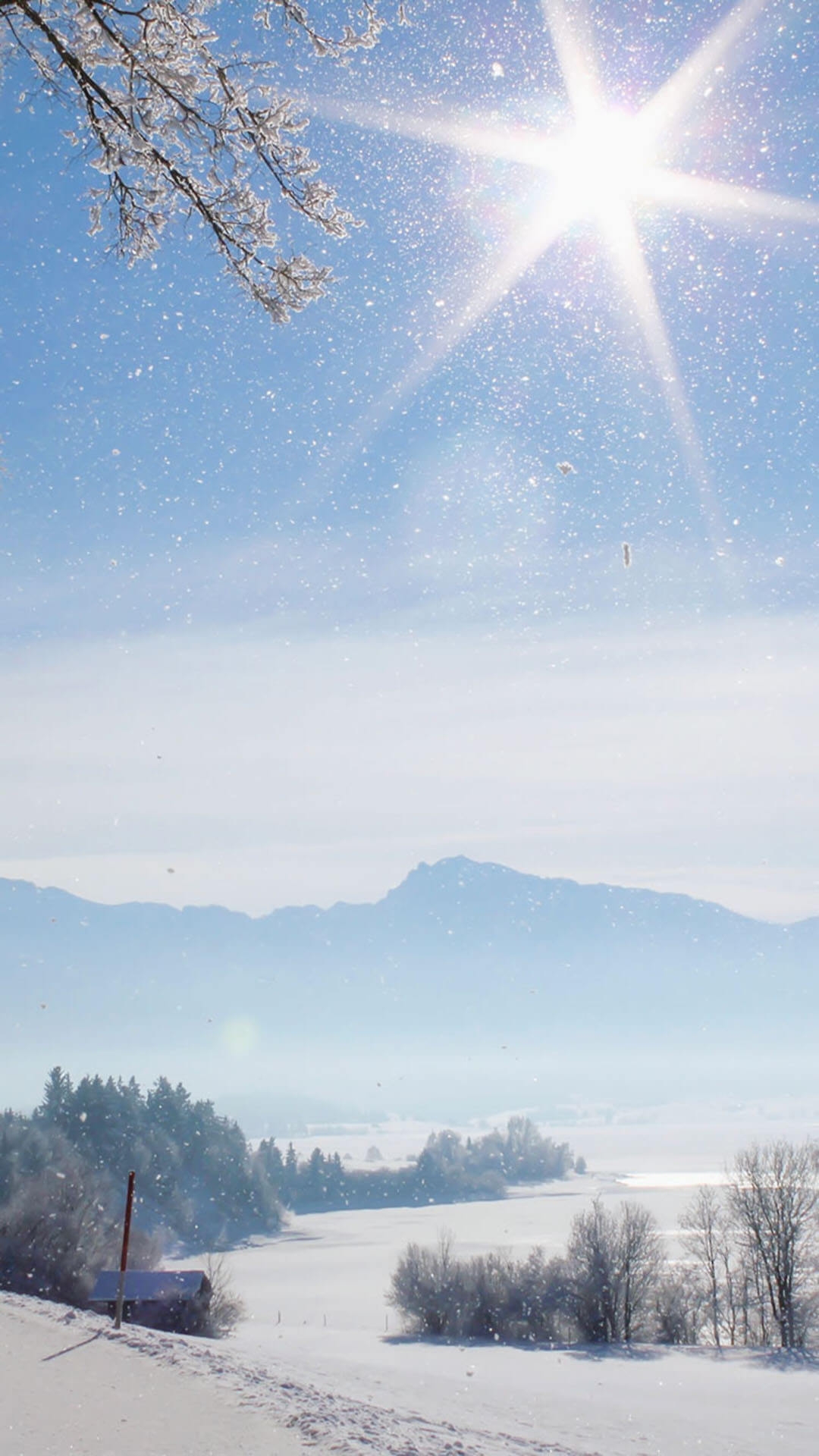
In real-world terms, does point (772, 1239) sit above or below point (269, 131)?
below

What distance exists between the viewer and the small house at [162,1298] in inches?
1297

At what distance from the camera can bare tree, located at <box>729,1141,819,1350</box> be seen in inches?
2009

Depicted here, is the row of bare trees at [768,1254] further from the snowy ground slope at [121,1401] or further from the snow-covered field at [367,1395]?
the snowy ground slope at [121,1401]

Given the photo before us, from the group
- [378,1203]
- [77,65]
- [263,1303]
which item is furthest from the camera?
[378,1203]

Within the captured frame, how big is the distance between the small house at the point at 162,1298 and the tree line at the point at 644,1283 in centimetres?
2565

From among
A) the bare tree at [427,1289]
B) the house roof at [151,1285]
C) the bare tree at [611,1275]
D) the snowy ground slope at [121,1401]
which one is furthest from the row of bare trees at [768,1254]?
the snowy ground slope at [121,1401]

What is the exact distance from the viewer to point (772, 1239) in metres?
52.6

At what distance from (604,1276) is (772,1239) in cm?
1044

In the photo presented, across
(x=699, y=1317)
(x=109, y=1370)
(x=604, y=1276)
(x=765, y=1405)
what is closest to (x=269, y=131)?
(x=109, y=1370)

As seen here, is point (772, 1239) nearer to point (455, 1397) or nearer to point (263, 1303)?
point (455, 1397)

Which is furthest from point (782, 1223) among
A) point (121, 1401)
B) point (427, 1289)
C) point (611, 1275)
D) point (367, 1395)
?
point (121, 1401)

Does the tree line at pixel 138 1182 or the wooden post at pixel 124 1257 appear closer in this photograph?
the wooden post at pixel 124 1257

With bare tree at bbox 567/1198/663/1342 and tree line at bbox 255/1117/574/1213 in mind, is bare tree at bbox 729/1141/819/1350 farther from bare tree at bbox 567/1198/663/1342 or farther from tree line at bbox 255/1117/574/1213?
tree line at bbox 255/1117/574/1213

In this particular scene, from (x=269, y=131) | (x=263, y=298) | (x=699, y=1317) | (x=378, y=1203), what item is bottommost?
(x=378, y=1203)
